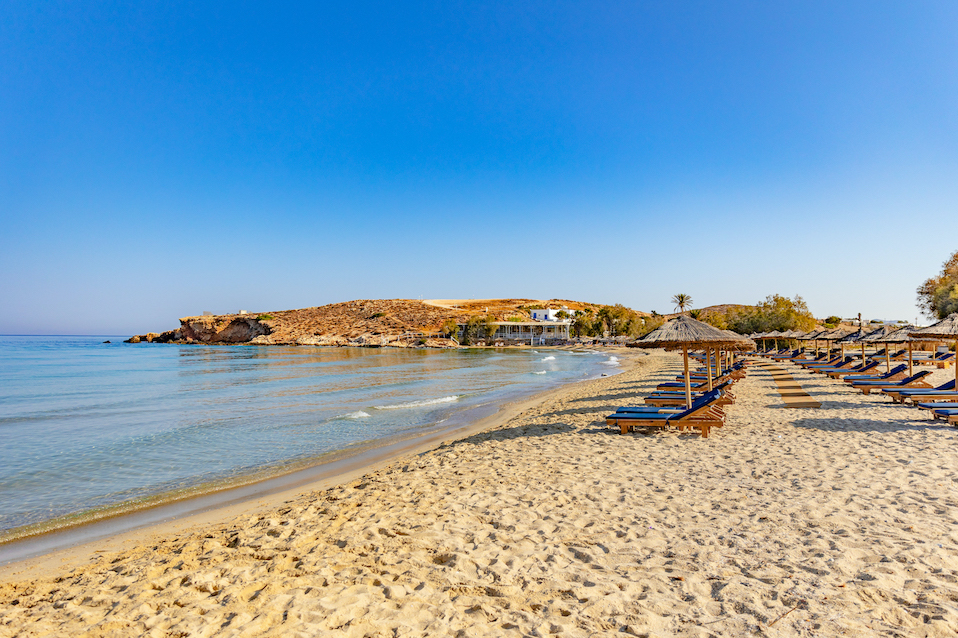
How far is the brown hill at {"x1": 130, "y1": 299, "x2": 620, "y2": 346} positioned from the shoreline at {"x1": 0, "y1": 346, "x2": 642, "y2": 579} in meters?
77.5

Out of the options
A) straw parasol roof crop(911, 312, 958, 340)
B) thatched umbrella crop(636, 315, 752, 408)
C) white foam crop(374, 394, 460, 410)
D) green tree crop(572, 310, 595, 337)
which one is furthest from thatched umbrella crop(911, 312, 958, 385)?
green tree crop(572, 310, 595, 337)

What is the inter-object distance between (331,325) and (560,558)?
11104 cm

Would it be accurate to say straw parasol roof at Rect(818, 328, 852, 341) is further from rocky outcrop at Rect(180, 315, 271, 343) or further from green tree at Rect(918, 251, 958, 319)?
rocky outcrop at Rect(180, 315, 271, 343)

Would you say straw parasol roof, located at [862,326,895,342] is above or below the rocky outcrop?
below

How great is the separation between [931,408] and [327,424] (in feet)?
44.1

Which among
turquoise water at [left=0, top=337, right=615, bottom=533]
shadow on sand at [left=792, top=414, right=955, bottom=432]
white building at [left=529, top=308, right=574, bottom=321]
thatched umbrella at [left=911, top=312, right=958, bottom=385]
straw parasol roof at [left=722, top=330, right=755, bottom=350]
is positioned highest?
white building at [left=529, top=308, right=574, bottom=321]

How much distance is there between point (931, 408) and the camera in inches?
373

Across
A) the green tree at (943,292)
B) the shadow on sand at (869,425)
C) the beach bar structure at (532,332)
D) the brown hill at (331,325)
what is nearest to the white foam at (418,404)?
the shadow on sand at (869,425)

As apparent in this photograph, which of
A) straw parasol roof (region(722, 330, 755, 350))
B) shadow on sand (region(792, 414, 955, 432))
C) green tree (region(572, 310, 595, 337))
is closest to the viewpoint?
shadow on sand (region(792, 414, 955, 432))

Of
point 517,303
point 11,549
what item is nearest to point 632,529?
point 11,549

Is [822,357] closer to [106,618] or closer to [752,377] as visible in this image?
[752,377]

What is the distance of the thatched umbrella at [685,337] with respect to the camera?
9523mm

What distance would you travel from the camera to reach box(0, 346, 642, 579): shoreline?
5.43m

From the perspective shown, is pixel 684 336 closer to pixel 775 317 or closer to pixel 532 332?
pixel 775 317
